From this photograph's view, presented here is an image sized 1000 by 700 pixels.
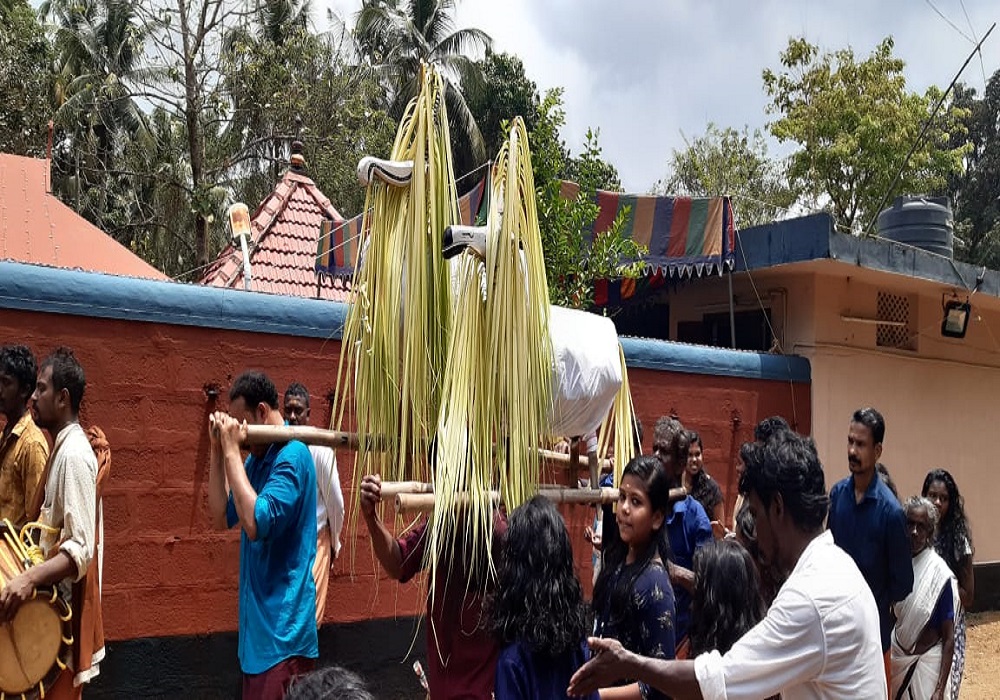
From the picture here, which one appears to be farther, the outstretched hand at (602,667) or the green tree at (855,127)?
the green tree at (855,127)

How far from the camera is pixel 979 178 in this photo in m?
33.1

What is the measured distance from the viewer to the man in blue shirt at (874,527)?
4.64m

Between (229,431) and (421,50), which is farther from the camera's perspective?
(421,50)

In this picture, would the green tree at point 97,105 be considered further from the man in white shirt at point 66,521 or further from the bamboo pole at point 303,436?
the bamboo pole at point 303,436

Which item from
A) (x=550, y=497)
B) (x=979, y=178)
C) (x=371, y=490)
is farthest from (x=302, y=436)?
(x=979, y=178)

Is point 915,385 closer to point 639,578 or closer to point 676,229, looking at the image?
point 676,229

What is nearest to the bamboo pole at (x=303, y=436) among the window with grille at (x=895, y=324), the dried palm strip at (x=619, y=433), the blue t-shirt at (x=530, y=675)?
the blue t-shirt at (x=530, y=675)

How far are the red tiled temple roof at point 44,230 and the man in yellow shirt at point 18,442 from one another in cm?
490

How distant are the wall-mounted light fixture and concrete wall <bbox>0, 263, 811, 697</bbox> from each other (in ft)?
24.4

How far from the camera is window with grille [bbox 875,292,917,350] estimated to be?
1048 centimetres

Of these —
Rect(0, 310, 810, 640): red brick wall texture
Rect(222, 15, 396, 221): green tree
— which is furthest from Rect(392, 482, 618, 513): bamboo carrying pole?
Rect(222, 15, 396, 221): green tree

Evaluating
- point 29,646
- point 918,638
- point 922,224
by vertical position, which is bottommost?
point 918,638

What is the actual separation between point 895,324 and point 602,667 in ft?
29.6

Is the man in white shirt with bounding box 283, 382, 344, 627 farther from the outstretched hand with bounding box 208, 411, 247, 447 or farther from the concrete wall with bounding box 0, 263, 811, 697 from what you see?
the outstretched hand with bounding box 208, 411, 247, 447
